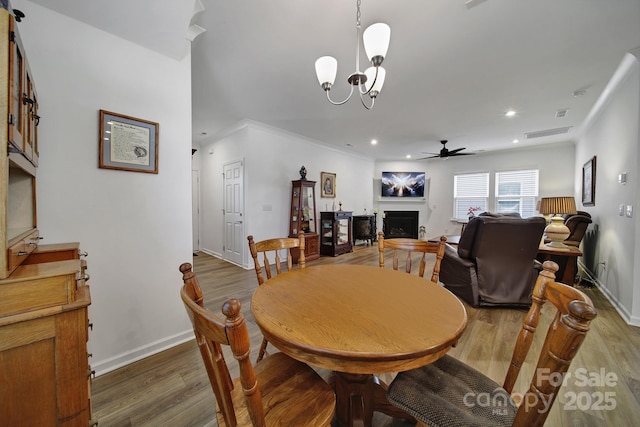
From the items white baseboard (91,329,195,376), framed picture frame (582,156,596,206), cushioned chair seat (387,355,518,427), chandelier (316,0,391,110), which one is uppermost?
chandelier (316,0,391,110)

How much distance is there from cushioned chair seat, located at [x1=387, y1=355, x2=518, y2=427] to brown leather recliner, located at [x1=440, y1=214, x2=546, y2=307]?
1.98 meters

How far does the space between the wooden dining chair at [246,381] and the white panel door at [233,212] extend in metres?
3.50

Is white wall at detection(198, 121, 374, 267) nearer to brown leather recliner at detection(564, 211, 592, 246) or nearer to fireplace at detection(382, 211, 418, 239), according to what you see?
fireplace at detection(382, 211, 418, 239)

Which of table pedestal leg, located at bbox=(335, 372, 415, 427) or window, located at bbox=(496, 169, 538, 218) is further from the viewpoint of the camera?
window, located at bbox=(496, 169, 538, 218)

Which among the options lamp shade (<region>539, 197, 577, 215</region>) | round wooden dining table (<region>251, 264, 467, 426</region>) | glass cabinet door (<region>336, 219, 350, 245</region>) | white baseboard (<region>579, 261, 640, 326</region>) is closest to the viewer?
round wooden dining table (<region>251, 264, 467, 426</region>)

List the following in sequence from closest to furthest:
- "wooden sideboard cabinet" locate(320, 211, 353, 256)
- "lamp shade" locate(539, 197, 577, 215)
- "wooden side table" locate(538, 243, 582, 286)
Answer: "wooden side table" locate(538, 243, 582, 286) → "lamp shade" locate(539, 197, 577, 215) → "wooden sideboard cabinet" locate(320, 211, 353, 256)

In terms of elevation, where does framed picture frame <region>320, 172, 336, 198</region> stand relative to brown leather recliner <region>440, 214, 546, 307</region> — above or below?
above

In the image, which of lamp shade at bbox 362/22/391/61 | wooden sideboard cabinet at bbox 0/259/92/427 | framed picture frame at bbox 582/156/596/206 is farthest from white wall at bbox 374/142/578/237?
wooden sideboard cabinet at bbox 0/259/92/427

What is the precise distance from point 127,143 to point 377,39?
1.89 m

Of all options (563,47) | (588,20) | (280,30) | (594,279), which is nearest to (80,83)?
(280,30)

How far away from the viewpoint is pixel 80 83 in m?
A: 1.62

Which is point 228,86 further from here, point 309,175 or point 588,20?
point 588,20

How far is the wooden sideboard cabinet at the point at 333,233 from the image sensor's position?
5.29 meters

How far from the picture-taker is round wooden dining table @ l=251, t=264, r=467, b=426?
0.76 meters
